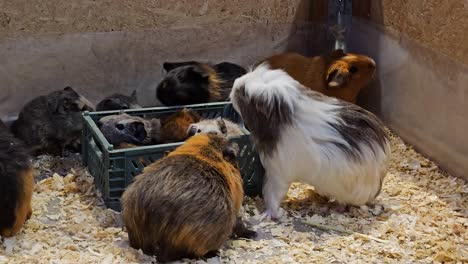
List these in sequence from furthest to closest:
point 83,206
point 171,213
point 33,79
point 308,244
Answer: point 33,79 → point 83,206 → point 308,244 → point 171,213

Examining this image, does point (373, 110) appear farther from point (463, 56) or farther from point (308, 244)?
point (308, 244)

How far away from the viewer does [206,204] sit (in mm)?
2783

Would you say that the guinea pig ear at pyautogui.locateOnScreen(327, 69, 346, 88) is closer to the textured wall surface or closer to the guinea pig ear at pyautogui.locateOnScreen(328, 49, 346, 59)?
the guinea pig ear at pyautogui.locateOnScreen(328, 49, 346, 59)

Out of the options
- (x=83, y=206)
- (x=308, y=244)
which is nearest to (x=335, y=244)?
(x=308, y=244)

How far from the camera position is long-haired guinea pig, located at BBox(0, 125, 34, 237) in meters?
2.93

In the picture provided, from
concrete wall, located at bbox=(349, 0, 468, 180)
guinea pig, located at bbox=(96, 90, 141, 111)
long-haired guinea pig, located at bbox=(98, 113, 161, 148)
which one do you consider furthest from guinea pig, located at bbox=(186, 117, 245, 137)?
concrete wall, located at bbox=(349, 0, 468, 180)

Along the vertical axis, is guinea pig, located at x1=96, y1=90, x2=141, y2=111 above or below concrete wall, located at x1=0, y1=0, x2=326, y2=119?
below

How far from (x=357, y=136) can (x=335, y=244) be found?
0.51m

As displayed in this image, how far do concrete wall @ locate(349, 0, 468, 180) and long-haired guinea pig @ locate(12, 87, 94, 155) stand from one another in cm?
187

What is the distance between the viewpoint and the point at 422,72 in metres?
4.13

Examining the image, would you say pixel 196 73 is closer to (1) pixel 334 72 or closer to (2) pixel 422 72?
(1) pixel 334 72

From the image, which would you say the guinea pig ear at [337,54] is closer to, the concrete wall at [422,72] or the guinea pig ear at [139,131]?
the concrete wall at [422,72]

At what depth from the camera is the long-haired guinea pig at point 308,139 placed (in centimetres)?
325

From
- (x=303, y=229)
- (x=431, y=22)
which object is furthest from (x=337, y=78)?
(x=303, y=229)
